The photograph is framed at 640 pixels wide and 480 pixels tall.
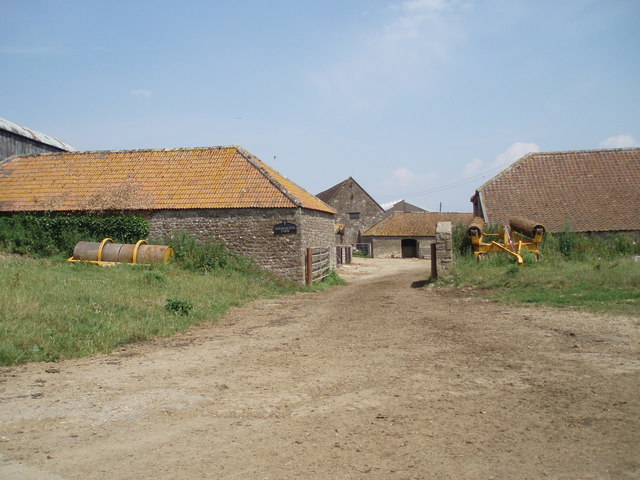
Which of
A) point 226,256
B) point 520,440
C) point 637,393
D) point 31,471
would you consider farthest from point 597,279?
point 31,471

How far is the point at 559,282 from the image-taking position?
1373 cm

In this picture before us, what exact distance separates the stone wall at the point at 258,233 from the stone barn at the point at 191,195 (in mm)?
35

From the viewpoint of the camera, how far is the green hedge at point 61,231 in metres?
20.1

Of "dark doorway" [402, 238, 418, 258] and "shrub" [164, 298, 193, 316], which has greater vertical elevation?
"dark doorway" [402, 238, 418, 258]

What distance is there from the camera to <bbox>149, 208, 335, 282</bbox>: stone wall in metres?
19.1

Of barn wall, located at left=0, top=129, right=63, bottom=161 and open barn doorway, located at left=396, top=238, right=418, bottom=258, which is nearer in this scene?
barn wall, located at left=0, top=129, right=63, bottom=161

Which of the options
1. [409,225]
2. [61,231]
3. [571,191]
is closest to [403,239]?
[409,225]

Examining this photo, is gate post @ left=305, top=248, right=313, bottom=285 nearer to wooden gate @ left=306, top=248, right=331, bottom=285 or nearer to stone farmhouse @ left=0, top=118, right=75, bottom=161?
wooden gate @ left=306, top=248, right=331, bottom=285

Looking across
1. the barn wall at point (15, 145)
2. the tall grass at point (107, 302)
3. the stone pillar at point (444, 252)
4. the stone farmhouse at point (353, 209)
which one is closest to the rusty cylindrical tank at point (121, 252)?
the tall grass at point (107, 302)

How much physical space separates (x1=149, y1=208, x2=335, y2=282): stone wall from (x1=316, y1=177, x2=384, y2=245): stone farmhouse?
3285cm

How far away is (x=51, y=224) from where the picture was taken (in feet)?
67.3

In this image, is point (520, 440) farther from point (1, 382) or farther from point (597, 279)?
point (597, 279)

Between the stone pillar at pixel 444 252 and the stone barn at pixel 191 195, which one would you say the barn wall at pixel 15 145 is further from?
the stone pillar at pixel 444 252

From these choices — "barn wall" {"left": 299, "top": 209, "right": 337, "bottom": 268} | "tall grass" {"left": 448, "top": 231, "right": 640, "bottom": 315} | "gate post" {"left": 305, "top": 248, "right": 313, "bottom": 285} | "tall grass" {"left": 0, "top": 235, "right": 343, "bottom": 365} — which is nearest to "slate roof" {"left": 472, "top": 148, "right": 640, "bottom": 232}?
"tall grass" {"left": 448, "top": 231, "right": 640, "bottom": 315}
